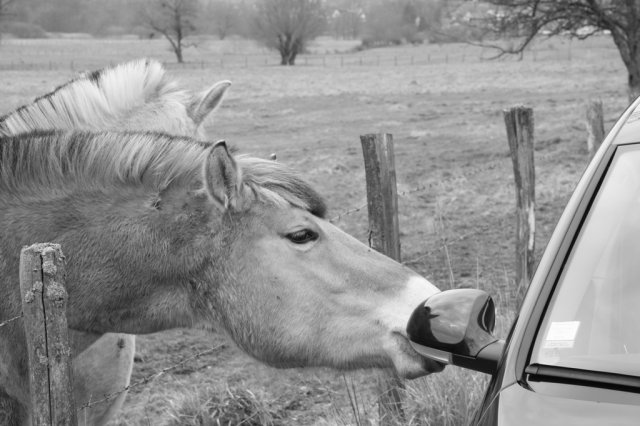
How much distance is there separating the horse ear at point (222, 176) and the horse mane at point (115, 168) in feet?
0.26

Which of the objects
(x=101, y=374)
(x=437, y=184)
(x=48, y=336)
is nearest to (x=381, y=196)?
(x=101, y=374)

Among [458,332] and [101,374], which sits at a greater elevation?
[458,332]

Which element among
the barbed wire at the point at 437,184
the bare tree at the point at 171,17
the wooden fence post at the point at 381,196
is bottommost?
the barbed wire at the point at 437,184

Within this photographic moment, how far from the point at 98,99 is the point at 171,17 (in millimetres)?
62599

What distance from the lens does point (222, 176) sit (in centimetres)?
267

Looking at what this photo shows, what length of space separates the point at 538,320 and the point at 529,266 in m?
3.88

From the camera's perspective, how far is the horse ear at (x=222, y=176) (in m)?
2.59

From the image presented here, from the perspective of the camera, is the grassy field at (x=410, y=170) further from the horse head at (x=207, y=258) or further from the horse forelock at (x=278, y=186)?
the horse forelock at (x=278, y=186)

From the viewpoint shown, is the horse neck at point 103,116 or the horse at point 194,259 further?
the horse neck at point 103,116

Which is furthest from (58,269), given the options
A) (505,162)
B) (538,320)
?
(505,162)

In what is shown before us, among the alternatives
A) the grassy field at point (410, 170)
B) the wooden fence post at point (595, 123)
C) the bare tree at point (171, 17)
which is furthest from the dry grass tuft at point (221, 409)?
the bare tree at point (171, 17)

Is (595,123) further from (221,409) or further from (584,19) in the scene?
(584,19)

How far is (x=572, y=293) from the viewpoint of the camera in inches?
78.7

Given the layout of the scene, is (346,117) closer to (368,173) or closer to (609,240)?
(368,173)
